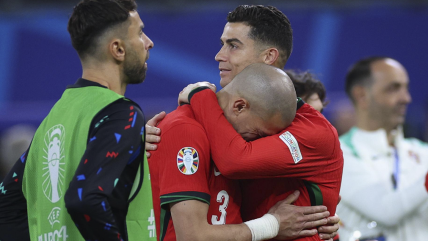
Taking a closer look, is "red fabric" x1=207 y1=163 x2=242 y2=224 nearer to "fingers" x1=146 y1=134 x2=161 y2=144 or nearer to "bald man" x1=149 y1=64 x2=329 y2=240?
"bald man" x1=149 y1=64 x2=329 y2=240

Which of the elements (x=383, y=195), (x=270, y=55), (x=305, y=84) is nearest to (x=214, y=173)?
(x=270, y=55)

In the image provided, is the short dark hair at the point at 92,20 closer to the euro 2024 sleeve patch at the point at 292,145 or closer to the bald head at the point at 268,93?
the bald head at the point at 268,93

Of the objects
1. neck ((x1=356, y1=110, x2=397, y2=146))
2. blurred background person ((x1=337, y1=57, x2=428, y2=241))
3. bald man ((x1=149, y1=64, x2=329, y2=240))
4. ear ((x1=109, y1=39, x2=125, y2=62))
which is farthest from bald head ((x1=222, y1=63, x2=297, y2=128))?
neck ((x1=356, y1=110, x2=397, y2=146))

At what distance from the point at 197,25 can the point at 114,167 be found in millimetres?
7248

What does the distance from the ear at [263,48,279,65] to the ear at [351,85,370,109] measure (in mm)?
2548

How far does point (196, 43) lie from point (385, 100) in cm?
456

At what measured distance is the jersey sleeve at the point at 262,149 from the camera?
231 cm

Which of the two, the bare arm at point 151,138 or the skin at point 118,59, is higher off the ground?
the skin at point 118,59

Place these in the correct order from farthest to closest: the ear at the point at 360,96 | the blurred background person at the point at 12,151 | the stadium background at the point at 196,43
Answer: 1. the stadium background at the point at 196,43
2. the blurred background person at the point at 12,151
3. the ear at the point at 360,96

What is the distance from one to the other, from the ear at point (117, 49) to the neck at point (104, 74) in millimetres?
41

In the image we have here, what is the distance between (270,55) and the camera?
2.92 m

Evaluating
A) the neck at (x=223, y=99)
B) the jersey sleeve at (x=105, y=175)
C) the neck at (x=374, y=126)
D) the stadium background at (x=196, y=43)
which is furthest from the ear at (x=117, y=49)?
the stadium background at (x=196, y=43)

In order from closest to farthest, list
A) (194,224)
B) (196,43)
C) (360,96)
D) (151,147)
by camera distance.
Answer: (194,224), (151,147), (360,96), (196,43)

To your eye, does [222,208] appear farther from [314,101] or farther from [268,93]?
[314,101]
